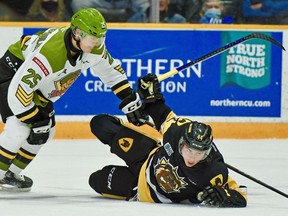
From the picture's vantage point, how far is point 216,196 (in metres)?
4.57

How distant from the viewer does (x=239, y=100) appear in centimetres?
792

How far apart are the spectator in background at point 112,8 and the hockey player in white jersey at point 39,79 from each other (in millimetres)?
2551

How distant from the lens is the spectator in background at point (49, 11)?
311 inches

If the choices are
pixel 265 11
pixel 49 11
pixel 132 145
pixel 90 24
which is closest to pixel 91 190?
pixel 132 145

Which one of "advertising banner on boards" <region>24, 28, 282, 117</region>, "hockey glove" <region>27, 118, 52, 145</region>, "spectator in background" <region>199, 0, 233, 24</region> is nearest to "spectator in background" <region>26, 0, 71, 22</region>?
"advertising banner on boards" <region>24, 28, 282, 117</region>

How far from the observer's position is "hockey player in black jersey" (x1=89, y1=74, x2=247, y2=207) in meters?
4.55

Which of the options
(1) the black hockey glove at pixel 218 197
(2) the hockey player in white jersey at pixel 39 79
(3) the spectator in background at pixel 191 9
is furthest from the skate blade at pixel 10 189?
(3) the spectator in background at pixel 191 9

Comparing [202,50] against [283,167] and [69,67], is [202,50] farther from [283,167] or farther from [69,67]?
[69,67]

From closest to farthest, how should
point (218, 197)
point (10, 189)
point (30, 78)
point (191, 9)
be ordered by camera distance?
1. point (218, 197)
2. point (30, 78)
3. point (10, 189)
4. point (191, 9)

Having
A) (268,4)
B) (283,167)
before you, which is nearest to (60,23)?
(268,4)

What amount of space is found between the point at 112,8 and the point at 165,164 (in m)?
3.53

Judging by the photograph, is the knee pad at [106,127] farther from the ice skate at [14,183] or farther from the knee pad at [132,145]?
the ice skate at [14,183]

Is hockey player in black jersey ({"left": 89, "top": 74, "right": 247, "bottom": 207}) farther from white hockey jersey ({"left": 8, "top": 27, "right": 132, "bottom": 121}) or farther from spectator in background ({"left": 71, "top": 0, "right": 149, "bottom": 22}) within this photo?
spectator in background ({"left": 71, "top": 0, "right": 149, "bottom": 22})

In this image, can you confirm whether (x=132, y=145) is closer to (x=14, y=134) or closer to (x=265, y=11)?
(x=14, y=134)
